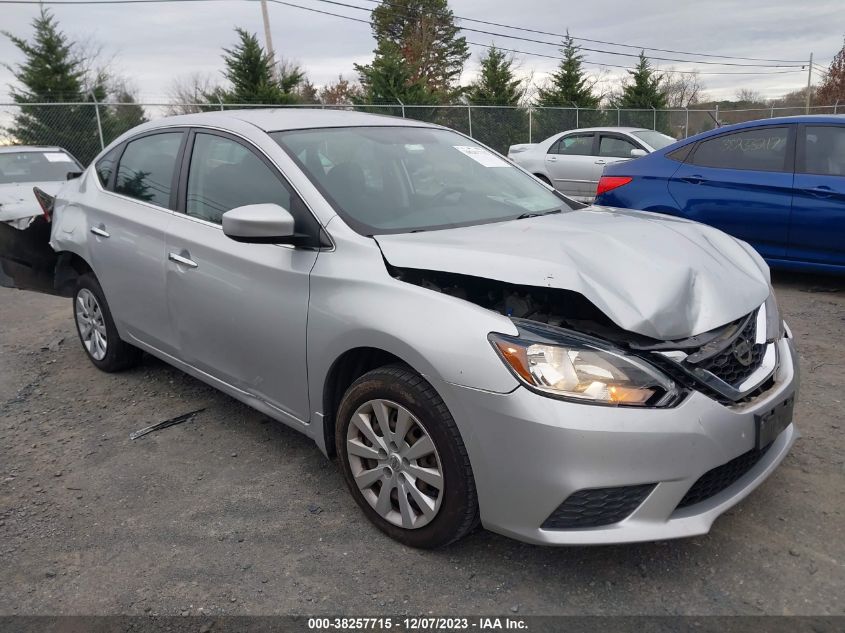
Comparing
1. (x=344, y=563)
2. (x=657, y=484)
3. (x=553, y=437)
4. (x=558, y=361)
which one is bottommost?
(x=344, y=563)

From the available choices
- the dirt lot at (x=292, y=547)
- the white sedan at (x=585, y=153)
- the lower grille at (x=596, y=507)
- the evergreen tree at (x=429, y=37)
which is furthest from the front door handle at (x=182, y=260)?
the evergreen tree at (x=429, y=37)

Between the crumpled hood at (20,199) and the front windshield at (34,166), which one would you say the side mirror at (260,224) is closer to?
Answer: the crumpled hood at (20,199)

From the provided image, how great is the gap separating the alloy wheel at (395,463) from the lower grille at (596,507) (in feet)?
1.39

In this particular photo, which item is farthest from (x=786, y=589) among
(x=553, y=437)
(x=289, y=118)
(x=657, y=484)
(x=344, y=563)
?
(x=289, y=118)

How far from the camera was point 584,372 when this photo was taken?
6.99 feet

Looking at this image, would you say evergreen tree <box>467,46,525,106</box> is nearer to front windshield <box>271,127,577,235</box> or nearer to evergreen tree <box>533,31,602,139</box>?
evergreen tree <box>533,31,602,139</box>

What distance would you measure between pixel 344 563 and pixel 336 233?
1.26m

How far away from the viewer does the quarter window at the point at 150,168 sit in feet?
12.1

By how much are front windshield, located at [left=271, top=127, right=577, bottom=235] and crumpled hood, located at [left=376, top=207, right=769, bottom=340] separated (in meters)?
0.19

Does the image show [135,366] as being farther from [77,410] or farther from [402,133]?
[402,133]

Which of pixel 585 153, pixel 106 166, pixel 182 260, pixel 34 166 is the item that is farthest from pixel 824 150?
pixel 34 166

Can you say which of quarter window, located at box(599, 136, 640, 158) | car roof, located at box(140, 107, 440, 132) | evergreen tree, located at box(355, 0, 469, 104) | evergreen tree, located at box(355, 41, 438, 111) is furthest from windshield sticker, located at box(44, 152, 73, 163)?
evergreen tree, located at box(355, 0, 469, 104)

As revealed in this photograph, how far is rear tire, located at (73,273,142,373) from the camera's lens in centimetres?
431

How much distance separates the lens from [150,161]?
12.9 ft
